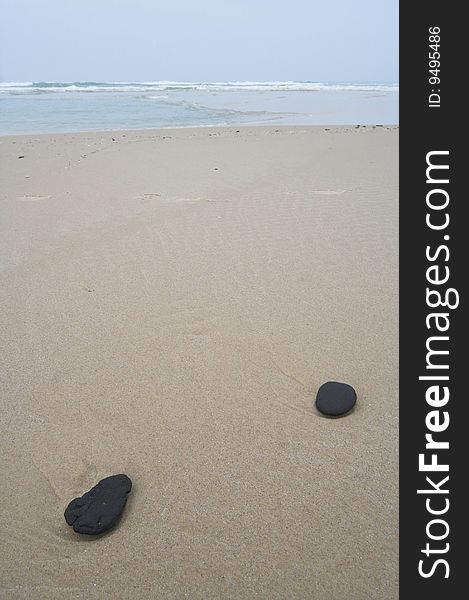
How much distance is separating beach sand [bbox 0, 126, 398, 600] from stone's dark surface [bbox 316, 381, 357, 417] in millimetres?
35

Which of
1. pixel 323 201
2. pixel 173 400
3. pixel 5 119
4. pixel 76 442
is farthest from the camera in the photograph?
pixel 5 119

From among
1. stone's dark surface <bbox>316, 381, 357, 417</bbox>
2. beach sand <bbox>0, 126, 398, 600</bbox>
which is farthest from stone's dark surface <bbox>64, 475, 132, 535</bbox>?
stone's dark surface <bbox>316, 381, 357, 417</bbox>

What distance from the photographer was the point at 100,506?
1310 millimetres

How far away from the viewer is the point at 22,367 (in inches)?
76.3

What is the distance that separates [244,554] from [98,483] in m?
0.47

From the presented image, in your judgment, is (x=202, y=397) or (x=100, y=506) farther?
(x=202, y=397)

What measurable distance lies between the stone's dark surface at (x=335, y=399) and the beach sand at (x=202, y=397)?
0.12 ft

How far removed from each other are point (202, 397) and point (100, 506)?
552 millimetres

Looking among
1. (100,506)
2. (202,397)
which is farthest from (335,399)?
(100,506)

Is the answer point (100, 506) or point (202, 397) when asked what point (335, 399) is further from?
point (100, 506)

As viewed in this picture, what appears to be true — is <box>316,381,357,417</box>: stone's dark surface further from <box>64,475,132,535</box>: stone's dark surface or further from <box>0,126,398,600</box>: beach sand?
<box>64,475,132,535</box>: stone's dark surface

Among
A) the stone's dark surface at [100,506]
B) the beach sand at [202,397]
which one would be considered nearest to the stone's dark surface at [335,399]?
the beach sand at [202,397]

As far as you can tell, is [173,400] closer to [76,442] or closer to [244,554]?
[76,442]

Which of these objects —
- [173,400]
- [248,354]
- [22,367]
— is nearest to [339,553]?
[173,400]
